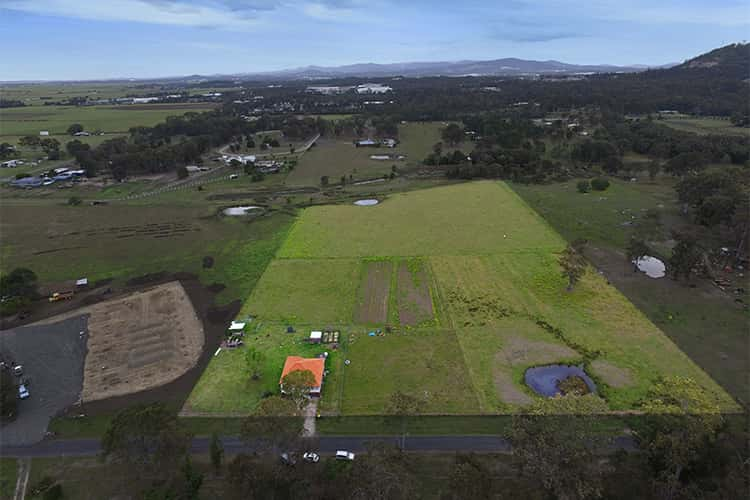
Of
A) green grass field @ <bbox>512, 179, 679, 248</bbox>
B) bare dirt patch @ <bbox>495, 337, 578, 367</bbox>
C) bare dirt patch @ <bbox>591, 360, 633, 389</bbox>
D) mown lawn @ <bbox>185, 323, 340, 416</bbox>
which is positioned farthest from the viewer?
green grass field @ <bbox>512, 179, 679, 248</bbox>

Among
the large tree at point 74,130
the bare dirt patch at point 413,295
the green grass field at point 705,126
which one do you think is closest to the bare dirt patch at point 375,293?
the bare dirt patch at point 413,295

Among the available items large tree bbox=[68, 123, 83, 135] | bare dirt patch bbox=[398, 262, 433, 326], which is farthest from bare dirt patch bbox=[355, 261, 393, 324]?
large tree bbox=[68, 123, 83, 135]

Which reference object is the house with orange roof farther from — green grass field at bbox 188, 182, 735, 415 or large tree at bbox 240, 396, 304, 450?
large tree at bbox 240, 396, 304, 450

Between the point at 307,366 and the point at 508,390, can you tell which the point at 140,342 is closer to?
the point at 307,366

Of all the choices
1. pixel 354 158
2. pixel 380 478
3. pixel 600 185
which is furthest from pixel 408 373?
pixel 354 158

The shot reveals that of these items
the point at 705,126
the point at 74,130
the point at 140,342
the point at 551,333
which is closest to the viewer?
the point at 551,333
